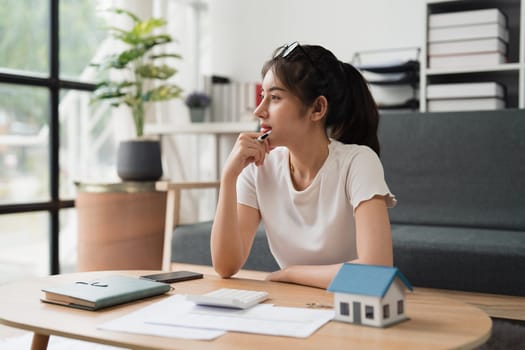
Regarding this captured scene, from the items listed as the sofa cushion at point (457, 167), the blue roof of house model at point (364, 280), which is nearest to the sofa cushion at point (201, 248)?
the sofa cushion at point (457, 167)

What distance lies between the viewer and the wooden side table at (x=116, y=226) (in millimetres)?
2881

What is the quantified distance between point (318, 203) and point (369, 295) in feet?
1.86

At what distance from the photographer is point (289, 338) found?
0.92 metres

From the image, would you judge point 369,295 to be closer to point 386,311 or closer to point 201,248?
point 386,311

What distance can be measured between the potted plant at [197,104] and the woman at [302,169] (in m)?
2.05

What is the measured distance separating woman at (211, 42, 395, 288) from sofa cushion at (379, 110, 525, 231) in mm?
1027

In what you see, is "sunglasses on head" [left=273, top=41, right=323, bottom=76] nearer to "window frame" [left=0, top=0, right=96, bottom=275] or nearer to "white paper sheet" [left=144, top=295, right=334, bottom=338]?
"white paper sheet" [left=144, top=295, right=334, bottom=338]

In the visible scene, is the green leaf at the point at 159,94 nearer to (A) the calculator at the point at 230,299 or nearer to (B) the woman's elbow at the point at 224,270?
(B) the woman's elbow at the point at 224,270

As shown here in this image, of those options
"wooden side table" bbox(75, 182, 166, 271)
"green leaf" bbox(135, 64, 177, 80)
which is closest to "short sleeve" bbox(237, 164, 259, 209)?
"wooden side table" bbox(75, 182, 166, 271)

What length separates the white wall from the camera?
3.38m

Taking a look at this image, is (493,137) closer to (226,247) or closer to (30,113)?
(226,247)

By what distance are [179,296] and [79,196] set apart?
1.86m

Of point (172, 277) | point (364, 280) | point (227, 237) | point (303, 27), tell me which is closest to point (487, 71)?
point (303, 27)

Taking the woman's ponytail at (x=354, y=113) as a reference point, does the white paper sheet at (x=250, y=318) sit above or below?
below
